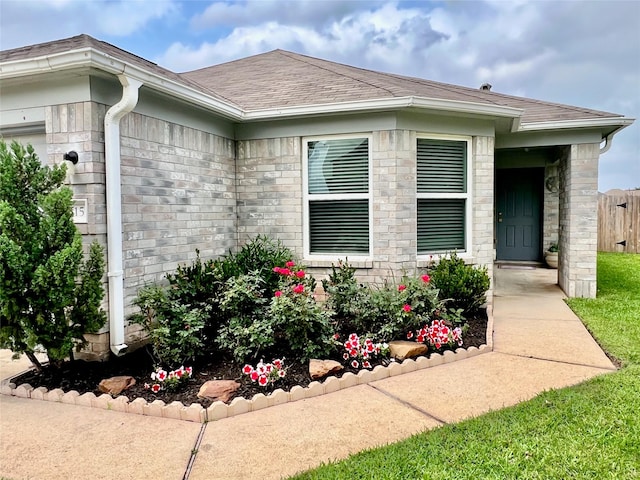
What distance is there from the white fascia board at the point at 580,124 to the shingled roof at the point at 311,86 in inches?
5.6

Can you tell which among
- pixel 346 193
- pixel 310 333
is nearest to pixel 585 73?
pixel 346 193

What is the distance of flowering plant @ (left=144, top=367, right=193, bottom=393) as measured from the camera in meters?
3.50

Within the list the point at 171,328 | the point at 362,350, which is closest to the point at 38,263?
the point at 171,328

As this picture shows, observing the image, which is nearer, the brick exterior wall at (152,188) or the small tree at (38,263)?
the small tree at (38,263)

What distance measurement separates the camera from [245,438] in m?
2.83

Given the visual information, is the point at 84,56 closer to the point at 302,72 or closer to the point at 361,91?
the point at 361,91

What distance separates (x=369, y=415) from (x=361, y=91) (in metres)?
4.32

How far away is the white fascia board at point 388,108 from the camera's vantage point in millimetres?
5398

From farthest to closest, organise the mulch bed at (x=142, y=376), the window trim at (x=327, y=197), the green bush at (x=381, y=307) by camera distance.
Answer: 1. the window trim at (x=327, y=197)
2. the green bush at (x=381, y=307)
3. the mulch bed at (x=142, y=376)

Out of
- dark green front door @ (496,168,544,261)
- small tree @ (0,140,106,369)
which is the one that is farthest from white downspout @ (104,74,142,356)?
dark green front door @ (496,168,544,261)

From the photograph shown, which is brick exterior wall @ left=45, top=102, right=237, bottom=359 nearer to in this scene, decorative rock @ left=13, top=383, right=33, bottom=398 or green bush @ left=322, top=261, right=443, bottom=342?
decorative rock @ left=13, top=383, right=33, bottom=398

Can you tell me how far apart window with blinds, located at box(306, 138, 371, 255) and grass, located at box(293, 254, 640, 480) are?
3.29 metres

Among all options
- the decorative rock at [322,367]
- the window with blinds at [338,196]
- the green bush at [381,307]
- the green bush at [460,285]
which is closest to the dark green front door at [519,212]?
the green bush at [460,285]

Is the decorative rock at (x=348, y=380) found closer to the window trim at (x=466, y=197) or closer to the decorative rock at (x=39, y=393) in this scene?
the decorative rock at (x=39, y=393)
